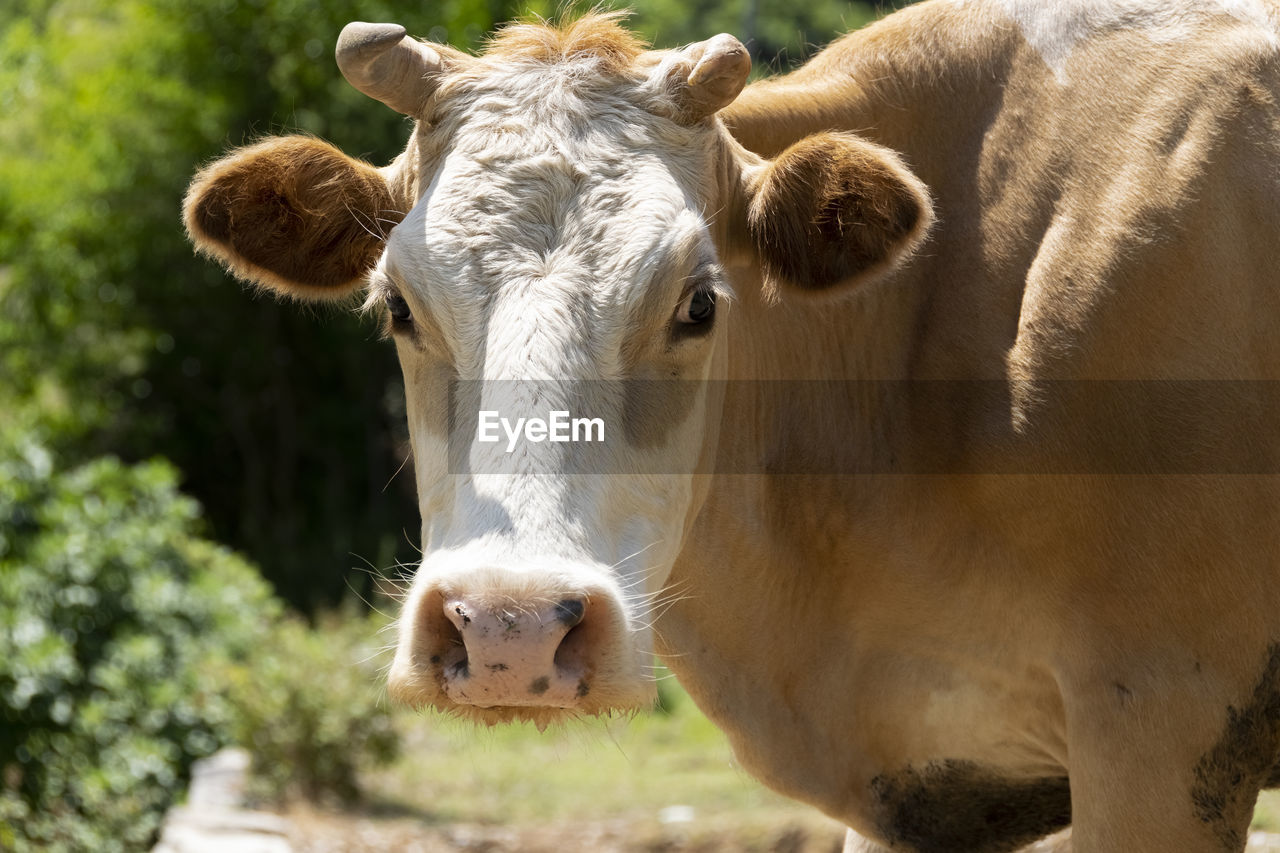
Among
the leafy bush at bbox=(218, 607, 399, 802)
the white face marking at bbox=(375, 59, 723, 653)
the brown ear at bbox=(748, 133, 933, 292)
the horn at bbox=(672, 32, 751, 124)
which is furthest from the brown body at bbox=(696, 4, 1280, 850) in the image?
the leafy bush at bbox=(218, 607, 399, 802)

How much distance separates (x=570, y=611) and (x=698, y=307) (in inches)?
28.9

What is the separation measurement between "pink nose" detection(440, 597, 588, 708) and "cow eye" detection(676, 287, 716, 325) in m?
0.66

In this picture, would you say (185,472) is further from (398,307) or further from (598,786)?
(398,307)

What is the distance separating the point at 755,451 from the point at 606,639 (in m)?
1.16

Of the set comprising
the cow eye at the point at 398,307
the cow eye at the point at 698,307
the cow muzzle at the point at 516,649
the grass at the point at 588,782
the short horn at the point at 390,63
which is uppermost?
the short horn at the point at 390,63

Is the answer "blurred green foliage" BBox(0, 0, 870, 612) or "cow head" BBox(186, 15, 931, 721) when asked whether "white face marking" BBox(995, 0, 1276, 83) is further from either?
"blurred green foliage" BBox(0, 0, 870, 612)

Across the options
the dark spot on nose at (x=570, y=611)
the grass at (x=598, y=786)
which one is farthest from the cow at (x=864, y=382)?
the grass at (x=598, y=786)

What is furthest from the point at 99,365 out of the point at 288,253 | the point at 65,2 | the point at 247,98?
the point at 288,253

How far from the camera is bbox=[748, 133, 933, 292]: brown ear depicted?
3073 mm

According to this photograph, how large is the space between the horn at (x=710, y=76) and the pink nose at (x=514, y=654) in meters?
1.15

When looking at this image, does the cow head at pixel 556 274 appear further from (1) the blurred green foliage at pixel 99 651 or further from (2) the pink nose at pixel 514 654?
(1) the blurred green foliage at pixel 99 651

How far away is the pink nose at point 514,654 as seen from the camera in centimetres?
242

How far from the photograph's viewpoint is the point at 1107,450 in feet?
10.4

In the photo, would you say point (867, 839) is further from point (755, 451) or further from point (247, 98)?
point (247, 98)
